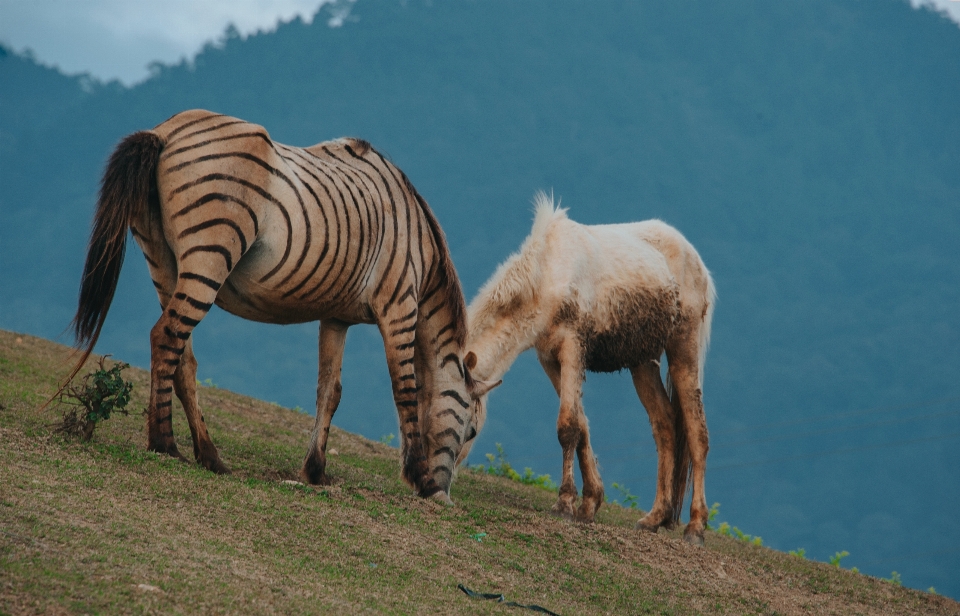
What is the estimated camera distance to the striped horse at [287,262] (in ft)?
21.1

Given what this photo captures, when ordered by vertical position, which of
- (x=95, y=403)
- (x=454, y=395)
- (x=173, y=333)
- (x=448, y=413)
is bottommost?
(x=95, y=403)

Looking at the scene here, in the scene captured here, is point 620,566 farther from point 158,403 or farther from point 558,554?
point 158,403

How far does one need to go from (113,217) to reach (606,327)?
4.74 metres

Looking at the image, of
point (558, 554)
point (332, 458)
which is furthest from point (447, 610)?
point (332, 458)

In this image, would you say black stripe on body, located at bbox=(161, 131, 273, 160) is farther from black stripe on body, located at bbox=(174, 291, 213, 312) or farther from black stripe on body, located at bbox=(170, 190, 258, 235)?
black stripe on body, located at bbox=(174, 291, 213, 312)

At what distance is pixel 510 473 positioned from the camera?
13.4 meters

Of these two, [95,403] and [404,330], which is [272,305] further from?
[95,403]

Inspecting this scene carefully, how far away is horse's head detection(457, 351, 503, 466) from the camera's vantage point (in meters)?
8.53

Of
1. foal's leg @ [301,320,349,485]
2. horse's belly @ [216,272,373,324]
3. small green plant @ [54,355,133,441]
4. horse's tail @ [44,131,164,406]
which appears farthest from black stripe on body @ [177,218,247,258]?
foal's leg @ [301,320,349,485]

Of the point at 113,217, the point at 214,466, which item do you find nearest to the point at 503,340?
the point at 214,466

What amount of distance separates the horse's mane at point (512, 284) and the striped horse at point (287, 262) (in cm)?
81

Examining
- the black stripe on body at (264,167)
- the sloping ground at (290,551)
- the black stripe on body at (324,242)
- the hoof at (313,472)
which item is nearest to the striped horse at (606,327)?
the sloping ground at (290,551)

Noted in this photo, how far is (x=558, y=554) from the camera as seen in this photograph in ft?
22.6

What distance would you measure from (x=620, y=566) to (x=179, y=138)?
14.1 ft
